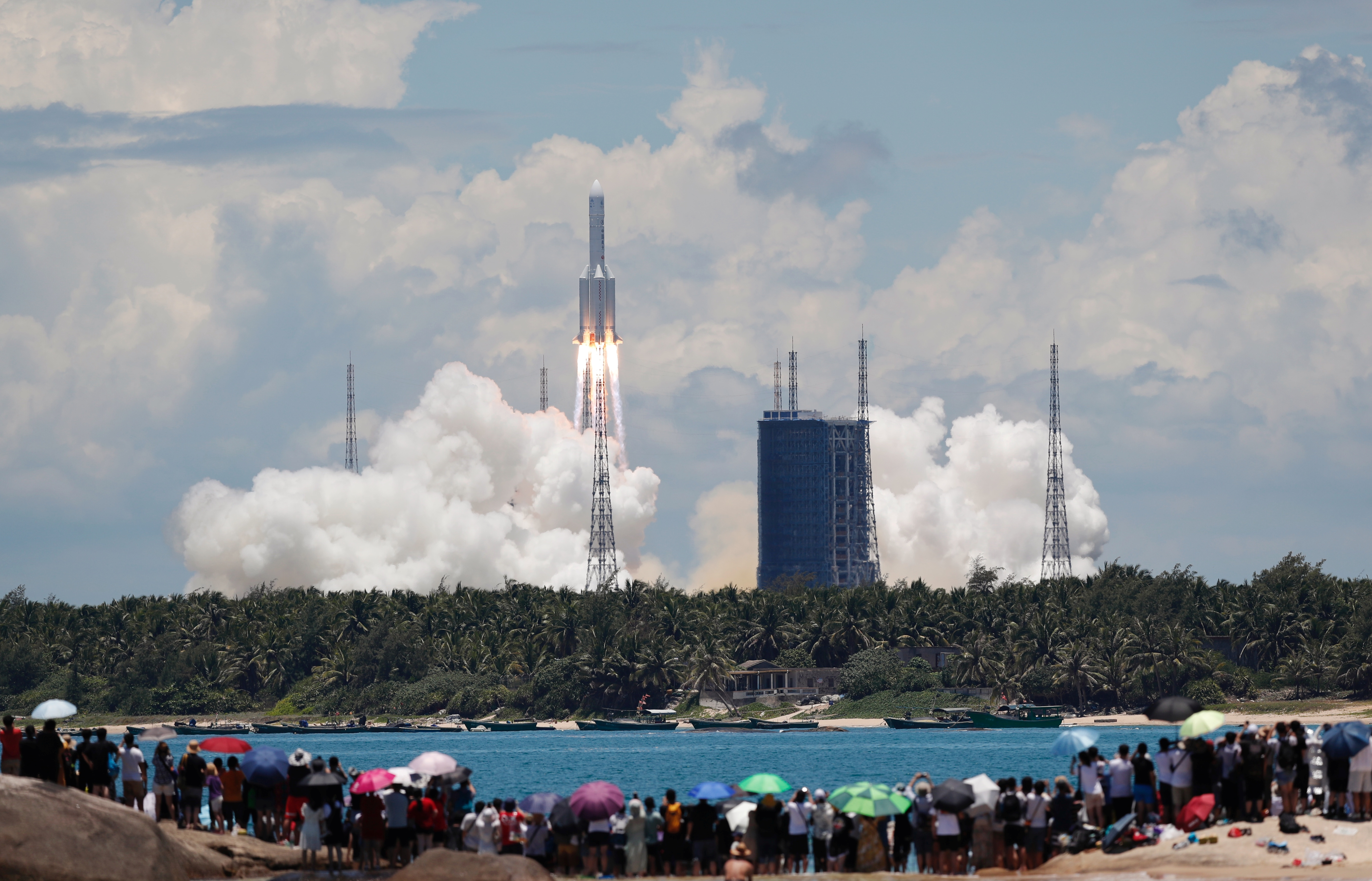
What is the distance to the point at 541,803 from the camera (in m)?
47.6

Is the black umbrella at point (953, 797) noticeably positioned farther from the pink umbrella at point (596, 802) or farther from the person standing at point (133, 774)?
the person standing at point (133, 774)

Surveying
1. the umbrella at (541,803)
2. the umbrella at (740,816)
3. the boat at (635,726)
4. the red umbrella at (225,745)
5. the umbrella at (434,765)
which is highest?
the red umbrella at (225,745)

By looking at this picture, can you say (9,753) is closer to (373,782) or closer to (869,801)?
(373,782)

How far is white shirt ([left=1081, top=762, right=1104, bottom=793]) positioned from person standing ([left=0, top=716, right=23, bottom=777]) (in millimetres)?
25887

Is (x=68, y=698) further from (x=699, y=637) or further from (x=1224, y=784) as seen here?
(x=1224, y=784)

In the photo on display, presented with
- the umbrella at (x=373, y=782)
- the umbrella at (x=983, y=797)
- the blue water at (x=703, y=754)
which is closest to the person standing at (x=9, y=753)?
the umbrella at (x=373, y=782)

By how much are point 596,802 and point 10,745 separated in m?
14.8

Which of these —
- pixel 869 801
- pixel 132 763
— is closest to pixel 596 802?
pixel 869 801

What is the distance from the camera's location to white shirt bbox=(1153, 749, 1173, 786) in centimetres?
4753

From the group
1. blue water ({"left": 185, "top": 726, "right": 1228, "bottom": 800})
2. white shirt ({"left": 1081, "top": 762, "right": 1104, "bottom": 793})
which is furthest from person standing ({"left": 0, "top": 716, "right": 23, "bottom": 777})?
blue water ({"left": 185, "top": 726, "right": 1228, "bottom": 800})

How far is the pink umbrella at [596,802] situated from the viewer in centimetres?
4647

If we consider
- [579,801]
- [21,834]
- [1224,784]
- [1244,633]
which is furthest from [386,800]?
[1244,633]

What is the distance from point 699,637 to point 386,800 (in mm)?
137758

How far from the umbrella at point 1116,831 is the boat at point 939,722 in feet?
379
